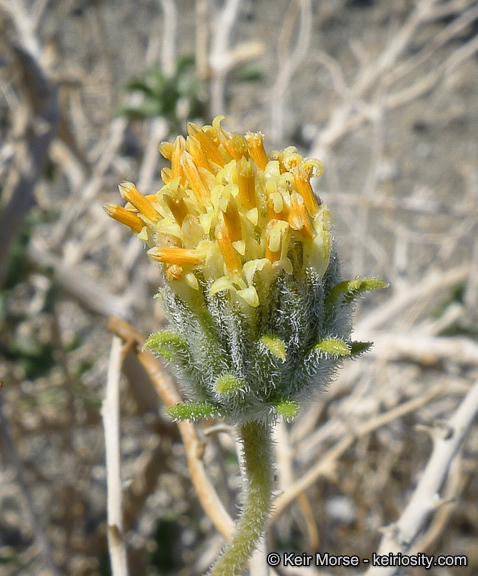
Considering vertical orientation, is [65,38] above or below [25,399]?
above

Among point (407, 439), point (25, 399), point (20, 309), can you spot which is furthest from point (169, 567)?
point (20, 309)

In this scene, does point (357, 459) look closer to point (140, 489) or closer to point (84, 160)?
point (140, 489)

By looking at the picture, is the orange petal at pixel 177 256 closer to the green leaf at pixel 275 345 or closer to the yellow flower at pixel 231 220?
the yellow flower at pixel 231 220

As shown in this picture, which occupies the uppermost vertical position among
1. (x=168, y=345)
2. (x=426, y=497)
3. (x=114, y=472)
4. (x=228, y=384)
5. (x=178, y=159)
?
(x=178, y=159)

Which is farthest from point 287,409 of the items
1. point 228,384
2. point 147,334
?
point 147,334

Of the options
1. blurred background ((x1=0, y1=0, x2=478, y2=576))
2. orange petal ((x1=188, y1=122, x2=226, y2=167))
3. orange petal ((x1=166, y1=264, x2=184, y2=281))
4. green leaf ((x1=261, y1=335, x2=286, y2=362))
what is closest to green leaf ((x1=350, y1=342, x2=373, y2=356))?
green leaf ((x1=261, y1=335, x2=286, y2=362))

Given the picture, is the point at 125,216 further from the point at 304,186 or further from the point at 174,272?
the point at 304,186

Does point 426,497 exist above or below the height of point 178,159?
below
